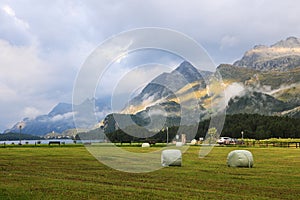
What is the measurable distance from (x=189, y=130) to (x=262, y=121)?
446ft

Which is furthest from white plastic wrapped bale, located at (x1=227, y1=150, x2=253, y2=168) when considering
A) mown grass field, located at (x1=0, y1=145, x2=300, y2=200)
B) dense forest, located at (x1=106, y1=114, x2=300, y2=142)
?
dense forest, located at (x1=106, y1=114, x2=300, y2=142)

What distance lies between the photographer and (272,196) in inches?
689

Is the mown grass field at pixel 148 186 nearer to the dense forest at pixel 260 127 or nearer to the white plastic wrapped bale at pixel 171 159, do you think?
the white plastic wrapped bale at pixel 171 159

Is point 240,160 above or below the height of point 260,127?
below

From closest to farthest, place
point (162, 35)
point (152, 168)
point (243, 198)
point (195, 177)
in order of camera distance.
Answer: point (243, 198)
point (195, 177)
point (152, 168)
point (162, 35)

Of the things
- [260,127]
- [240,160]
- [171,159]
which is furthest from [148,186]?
[260,127]

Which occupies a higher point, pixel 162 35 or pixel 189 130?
pixel 162 35

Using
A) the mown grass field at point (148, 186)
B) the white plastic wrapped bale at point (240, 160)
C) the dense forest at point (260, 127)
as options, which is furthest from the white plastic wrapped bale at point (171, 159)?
the dense forest at point (260, 127)

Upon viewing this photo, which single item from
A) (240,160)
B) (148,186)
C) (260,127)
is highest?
(260,127)

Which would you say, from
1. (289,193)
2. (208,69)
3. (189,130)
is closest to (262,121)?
(189,130)

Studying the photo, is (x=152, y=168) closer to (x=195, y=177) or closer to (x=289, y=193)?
(x=195, y=177)

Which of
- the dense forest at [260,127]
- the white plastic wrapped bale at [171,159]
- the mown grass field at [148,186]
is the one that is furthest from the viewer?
the dense forest at [260,127]

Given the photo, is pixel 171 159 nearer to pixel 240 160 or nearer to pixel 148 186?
pixel 240 160

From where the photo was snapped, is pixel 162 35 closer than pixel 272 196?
No
